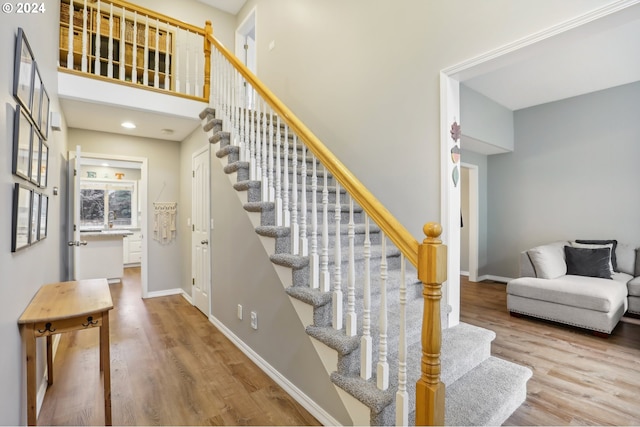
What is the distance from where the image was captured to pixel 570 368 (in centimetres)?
255

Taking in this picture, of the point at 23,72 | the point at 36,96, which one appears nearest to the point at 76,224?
the point at 36,96

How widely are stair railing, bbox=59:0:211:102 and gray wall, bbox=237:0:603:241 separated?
1.46 meters

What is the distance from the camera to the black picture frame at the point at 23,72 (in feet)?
4.53

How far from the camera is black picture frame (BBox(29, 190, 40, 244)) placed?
1.66 meters

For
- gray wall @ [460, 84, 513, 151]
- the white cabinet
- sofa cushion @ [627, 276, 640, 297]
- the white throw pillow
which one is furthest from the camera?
the white cabinet

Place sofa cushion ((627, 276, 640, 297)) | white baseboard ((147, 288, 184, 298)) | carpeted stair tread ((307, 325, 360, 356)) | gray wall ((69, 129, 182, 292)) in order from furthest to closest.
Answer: white baseboard ((147, 288, 184, 298)) → gray wall ((69, 129, 182, 292)) → sofa cushion ((627, 276, 640, 297)) → carpeted stair tread ((307, 325, 360, 356))

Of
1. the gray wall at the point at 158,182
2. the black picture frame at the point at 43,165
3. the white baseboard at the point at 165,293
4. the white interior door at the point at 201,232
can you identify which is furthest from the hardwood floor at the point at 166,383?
the black picture frame at the point at 43,165

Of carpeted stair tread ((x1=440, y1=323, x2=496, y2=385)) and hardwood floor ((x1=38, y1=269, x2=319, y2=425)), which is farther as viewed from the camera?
hardwood floor ((x1=38, y1=269, x2=319, y2=425))

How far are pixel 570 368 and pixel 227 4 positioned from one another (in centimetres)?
693

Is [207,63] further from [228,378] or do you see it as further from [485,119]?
[485,119]

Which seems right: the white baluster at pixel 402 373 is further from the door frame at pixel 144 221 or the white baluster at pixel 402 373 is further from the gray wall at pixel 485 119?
the door frame at pixel 144 221

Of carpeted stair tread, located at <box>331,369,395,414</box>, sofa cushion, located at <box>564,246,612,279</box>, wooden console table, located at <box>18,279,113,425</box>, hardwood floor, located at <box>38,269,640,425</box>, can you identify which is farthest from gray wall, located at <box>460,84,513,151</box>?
wooden console table, located at <box>18,279,113,425</box>

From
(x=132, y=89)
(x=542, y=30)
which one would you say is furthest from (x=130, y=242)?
(x=542, y=30)

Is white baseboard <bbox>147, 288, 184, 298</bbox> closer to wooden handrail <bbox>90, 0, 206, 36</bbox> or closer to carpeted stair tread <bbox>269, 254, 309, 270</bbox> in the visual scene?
carpeted stair tread <bbox>269, 254, 309, 270</bbox>
